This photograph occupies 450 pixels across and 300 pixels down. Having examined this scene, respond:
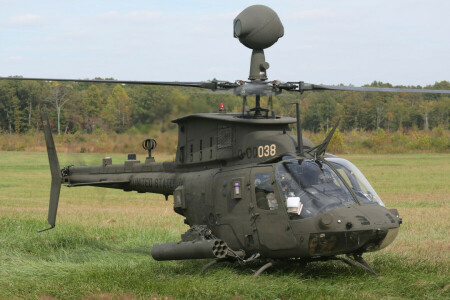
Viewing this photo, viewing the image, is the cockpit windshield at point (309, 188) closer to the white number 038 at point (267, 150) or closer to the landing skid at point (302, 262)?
the white number 038 at point (267, 150)

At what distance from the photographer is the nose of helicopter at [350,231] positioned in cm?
933

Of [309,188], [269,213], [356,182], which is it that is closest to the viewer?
[309,188]

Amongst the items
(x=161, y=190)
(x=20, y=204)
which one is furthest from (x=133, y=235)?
(x=20, y=204)

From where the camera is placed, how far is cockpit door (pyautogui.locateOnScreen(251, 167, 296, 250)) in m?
9.86

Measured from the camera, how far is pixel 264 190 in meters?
10.2

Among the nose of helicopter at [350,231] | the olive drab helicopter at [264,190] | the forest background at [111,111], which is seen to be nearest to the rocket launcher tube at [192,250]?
the olive drab helicopter at [264,190]

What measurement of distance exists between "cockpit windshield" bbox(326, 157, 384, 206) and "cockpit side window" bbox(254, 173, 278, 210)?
3.72 ft

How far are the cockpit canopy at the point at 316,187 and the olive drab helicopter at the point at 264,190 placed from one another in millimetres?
16

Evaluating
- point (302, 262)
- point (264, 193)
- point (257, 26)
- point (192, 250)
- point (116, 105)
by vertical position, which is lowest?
point (302, 262)

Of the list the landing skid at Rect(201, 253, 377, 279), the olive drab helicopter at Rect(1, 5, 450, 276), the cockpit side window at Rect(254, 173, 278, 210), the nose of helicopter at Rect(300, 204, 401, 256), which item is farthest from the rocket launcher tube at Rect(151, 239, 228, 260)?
the nose of helicopter at Rect(300, 204, 401, 256)

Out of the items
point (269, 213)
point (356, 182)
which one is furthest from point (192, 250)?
point (356, 182)

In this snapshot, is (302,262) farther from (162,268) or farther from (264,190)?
→ (162,268)

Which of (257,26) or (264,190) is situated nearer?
(264,190)

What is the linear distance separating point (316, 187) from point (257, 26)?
2928mm
